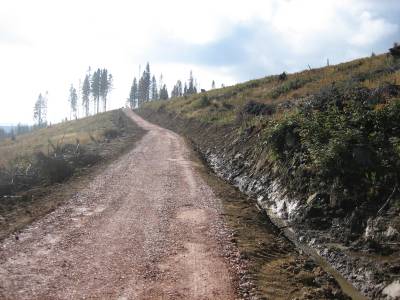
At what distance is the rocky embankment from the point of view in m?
9.77

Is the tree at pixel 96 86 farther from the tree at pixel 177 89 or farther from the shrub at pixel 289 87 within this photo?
the shrub at pixel 289 87

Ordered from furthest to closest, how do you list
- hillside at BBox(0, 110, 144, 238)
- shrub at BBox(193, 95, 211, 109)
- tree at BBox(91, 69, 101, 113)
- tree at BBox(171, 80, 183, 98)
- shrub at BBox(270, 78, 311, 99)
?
tree at BBox(171, 80, 183, 98) → tree at BBox(91, 69, 101, 113) → shrub at BBox(193, 95, 211, 109) → shrub at BBox(270, 78, 311, 99) → hillside at BBox(0, 110, 144, 238)

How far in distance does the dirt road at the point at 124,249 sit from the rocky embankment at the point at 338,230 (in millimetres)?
2325

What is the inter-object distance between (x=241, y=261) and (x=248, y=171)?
9.98 meters

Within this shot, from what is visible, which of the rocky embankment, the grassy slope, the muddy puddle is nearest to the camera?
the muddy puddle

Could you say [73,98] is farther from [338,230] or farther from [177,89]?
[338,230]

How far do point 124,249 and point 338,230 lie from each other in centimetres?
630

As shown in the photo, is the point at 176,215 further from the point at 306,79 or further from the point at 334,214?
the point at 306,79

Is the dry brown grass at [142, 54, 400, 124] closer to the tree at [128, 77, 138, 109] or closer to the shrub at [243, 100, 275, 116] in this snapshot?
the shrub at [243, 100, 275, 116]

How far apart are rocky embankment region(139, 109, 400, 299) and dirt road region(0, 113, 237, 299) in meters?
2.32

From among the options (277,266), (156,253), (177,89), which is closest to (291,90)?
(277,266)

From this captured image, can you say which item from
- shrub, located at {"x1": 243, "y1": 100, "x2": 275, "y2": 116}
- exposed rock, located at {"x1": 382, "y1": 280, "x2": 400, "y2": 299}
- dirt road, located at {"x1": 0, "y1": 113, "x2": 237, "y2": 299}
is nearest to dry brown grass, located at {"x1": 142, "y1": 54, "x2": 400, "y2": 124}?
shrub, located at {"x1": 243, "y1": 100, "x2": 275, "y2": 116}

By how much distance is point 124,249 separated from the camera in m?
11.7

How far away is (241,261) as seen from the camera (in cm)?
1112
